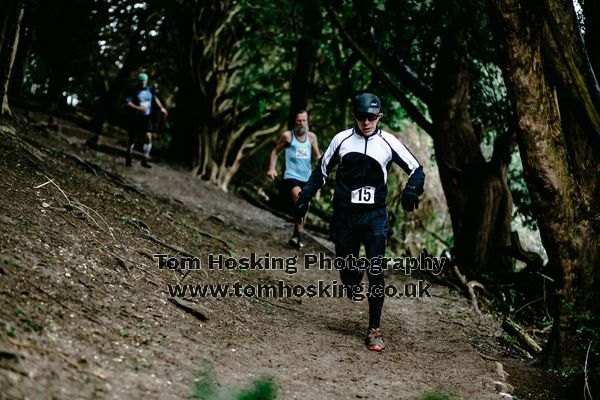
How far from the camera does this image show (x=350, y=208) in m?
6.05

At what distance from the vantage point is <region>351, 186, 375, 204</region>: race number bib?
599cm

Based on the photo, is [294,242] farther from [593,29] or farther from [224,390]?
[224,390]

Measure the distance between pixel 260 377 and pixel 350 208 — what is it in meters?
2.19

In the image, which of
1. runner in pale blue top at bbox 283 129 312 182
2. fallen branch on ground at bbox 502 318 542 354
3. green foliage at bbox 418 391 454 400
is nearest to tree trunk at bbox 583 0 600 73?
fallen branch on ground at bbox 502 318 542 354

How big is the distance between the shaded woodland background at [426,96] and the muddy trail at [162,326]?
3.57 ft

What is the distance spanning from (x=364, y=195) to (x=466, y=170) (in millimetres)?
4507

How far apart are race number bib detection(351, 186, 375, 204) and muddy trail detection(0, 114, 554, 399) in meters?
1.35

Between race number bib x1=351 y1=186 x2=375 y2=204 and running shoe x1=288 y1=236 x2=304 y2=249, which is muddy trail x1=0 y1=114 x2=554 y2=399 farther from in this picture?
running shoe x1=288 y1=236 x2=304 y2=249

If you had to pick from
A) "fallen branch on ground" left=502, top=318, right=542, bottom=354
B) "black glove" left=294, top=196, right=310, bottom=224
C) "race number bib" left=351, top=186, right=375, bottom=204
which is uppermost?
"race number bib" left=351, top=186, right=375, bottom=204

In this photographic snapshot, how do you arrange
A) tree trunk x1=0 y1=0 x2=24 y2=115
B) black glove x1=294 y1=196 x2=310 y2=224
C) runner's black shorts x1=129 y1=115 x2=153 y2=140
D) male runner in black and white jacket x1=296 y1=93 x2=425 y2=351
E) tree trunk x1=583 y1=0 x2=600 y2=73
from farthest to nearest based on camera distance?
1. runner's black shorts x1=129 y1=115 x2=153 y2=140
2. tree trunk x1=0 y1=0 x2=24 y2=115
3. black glove x1=294 y1=196 x2=310 y2=224
4. tree trunk x1=583 y1=0 x2=600 y2=73
5. male runner in black and white jacket x1=296 y1=93 x2=425 y2=351

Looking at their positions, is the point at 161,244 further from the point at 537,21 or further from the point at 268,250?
the point at 537,21

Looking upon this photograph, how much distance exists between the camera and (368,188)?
19.7ft

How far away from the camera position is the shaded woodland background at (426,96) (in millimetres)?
5492

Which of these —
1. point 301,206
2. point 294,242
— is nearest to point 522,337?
point 301,206
